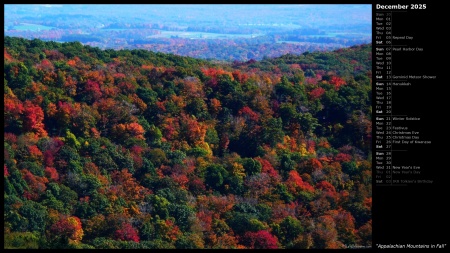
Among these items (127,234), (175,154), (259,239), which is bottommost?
(259,239)

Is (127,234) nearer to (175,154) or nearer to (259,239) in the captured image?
(259,239)
